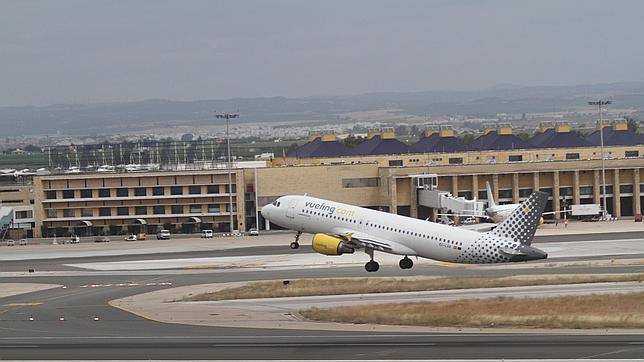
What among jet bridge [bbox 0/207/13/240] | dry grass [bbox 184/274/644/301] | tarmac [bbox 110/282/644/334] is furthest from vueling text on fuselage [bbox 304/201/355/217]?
jet bridge [bbox 0/207/13/240]

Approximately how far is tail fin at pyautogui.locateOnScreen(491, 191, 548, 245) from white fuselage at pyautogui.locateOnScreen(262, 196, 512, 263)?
27.5 inches

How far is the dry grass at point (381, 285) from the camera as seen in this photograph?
71.0 meters

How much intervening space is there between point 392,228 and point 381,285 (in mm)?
10247

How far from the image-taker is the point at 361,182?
143625 millimetres

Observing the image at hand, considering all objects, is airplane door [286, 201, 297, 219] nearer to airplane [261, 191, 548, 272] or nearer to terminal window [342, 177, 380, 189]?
airplane [261, 191, 548, 272]

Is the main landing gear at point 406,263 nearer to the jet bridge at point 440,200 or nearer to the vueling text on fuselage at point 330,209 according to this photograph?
the vueling text on fuselage at point 330,209

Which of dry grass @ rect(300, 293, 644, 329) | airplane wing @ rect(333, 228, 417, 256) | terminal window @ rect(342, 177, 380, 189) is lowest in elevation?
dry grass @ rect(300, 293, 644, 329)

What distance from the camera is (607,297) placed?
63.6 m

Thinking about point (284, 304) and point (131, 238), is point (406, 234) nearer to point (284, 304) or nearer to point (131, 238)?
point (284, 304)

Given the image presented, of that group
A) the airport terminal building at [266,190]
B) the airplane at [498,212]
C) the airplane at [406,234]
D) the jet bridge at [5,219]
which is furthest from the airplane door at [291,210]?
the jet bridge at [5,219]

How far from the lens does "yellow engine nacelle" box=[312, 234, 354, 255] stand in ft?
268

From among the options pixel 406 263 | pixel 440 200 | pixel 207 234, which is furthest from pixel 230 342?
pixel 440 200

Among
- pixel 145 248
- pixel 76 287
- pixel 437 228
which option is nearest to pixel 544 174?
pixel 145 248

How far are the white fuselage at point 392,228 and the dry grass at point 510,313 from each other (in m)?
13.8
